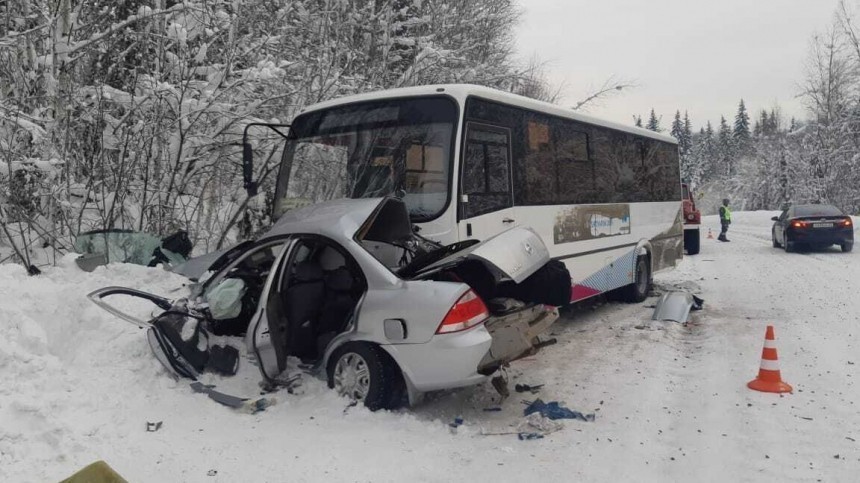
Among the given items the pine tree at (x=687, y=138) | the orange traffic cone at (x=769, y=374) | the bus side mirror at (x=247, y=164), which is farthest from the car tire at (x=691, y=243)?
the pine tree at (x=687, y=138)

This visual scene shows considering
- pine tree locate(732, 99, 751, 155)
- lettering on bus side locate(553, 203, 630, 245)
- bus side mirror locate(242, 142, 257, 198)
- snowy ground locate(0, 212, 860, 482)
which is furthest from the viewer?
pine tree locate(732, 99, 751, 155)

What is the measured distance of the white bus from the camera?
21.6 feet

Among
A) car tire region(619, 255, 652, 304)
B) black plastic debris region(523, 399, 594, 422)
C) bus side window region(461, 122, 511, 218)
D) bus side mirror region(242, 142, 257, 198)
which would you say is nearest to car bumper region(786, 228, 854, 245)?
car tire region(619, 255, 652, 304)

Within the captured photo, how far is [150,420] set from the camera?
468 cm

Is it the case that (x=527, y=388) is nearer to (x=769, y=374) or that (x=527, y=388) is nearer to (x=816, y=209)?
(x=769, y=374)

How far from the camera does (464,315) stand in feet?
15.5

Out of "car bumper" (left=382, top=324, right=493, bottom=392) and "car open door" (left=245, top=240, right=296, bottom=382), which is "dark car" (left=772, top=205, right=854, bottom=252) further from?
"car open door" (left=245, top=240, right=296, bottom=382)

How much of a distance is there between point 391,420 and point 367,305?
0.94 metres

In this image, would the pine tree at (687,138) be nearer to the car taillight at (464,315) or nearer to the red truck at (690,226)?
the red truck at (690,226)

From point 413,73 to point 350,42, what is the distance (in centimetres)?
198

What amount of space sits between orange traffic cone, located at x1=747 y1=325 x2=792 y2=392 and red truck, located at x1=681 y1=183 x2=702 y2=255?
14.9 meters

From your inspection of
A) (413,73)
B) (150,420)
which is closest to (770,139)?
(413,73)

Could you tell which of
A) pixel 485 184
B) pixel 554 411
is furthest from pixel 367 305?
pixel 485 184

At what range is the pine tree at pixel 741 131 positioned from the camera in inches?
3962
